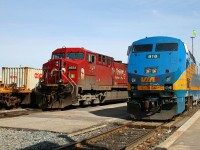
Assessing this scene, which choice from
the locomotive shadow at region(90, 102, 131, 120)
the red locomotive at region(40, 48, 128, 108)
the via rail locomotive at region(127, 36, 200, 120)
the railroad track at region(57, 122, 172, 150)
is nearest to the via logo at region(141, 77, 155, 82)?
the via rail locomotive at region(127, 36, 200, 120)

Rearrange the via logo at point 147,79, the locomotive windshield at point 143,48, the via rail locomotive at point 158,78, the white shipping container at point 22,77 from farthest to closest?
1. the white shipping container at point 22,77
2. the locomotive windshield at point 143,48
3. the via logo at point 147,79
4. the via rail locomotive at point 158,78

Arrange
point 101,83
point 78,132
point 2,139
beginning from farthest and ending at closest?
point 101,83, point 78,132, point 2,139

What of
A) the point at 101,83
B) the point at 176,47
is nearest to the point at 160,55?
the point at 176,47

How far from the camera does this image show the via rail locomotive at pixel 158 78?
1384cm

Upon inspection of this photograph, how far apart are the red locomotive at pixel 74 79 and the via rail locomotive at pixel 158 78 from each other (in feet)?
20.3

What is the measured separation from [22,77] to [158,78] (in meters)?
11.3

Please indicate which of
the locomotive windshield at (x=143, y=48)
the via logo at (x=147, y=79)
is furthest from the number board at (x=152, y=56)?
the via logo at (x=147, y=79)

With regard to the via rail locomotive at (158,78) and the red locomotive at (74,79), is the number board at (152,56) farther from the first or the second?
the red locomotive at (74,79)

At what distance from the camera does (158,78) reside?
1391cm

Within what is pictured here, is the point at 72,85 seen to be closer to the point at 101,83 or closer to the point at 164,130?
the point at 101,83

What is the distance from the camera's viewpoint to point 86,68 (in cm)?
2170

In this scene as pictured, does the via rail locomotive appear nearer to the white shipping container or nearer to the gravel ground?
the gravel ground

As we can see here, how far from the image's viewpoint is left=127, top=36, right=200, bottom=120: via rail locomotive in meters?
13.8

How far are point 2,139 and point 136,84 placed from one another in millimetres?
6423
